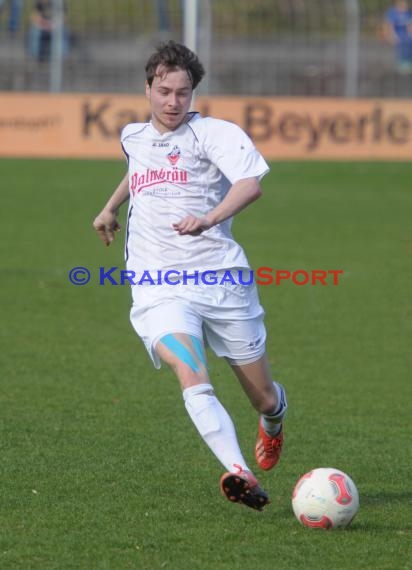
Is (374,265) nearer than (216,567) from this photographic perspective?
No

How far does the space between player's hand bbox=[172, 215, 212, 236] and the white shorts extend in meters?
0.43

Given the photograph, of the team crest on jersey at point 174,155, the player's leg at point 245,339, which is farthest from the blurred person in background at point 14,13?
the player's leg at point 245,339

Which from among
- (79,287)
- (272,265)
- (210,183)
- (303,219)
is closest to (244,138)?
(210,183)

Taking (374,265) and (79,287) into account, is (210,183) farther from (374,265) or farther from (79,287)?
(374,265)

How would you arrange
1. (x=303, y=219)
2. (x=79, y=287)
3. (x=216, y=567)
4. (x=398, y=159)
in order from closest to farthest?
(x=216, y=567) < (x=79, y=287) < (x=303, y=219) < (x=398, y=159)

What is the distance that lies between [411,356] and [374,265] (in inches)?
190

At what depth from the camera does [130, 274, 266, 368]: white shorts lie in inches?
233

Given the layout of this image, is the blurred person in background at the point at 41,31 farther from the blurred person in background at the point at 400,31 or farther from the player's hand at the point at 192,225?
the player's hand at the point at 192,225

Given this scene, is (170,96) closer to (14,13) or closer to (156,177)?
(156,177)

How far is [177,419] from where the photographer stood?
810cm

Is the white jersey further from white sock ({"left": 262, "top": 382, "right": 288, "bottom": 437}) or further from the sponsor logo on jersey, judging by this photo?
white sock ({"left": 262, "top": 382, "right": 288, "bottom": 437})

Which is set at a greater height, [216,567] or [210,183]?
[210,183]


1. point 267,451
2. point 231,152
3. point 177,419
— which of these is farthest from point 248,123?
point 231,152

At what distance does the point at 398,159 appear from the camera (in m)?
25.7
